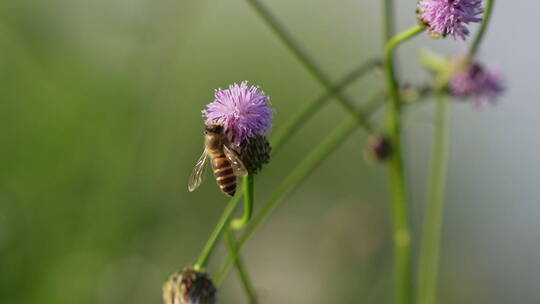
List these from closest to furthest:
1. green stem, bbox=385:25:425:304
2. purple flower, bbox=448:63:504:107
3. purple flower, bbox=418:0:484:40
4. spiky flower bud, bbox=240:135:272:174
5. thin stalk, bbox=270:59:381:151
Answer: purple flower, bbox=418:0:484:40 → spiky flower bud, bbox=240:135:272:174 → thin stalk, bbox=270:59:381:151 → green stem, bbox=385:25:425:304 → purple flower, bbox=448:63:504:107

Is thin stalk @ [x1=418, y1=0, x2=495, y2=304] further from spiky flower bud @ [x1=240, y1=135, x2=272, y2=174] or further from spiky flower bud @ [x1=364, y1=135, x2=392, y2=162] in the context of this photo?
spiky flower bud @ [x1=240, y1=135, x2=272, y2=174]

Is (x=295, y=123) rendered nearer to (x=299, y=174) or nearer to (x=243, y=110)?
(x=299, y=174)

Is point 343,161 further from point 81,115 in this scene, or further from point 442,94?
point 442,94

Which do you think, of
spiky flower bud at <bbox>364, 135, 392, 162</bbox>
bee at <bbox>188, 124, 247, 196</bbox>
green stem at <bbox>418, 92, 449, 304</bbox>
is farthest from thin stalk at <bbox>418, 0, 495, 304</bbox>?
bee at <bbox>188, 124, 247, 196</bbox>

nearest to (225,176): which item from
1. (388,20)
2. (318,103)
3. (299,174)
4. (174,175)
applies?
(299,174)

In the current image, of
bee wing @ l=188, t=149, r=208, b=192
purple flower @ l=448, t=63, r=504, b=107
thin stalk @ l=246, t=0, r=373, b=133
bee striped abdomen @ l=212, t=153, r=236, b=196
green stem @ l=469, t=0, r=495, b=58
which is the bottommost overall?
bee striped abdomen @ l=212, t=153, r=236, b=196

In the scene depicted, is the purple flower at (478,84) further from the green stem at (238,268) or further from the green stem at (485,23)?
the green stem at (238,268)
